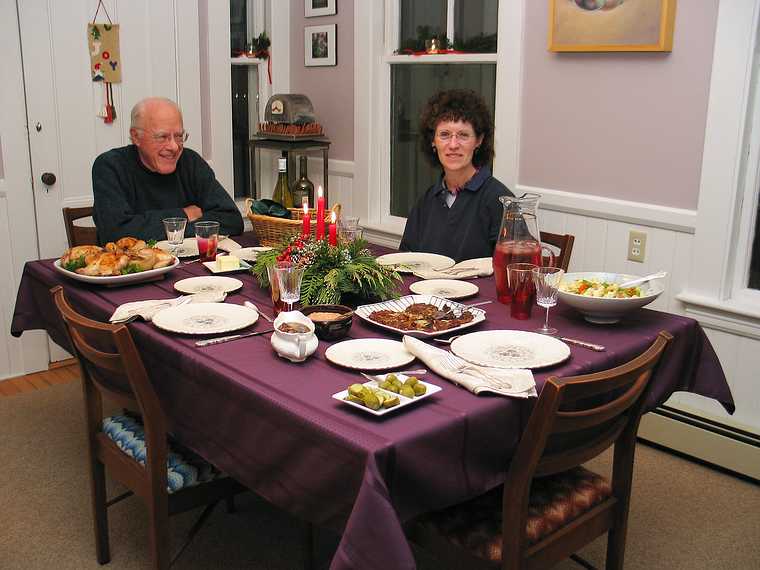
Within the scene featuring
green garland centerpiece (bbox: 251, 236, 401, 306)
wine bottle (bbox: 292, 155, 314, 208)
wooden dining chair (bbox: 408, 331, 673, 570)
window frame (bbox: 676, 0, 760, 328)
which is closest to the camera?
wooden dining chair (bbox: 408, 331, 673, 570)

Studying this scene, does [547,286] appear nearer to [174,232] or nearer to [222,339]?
[222,339]

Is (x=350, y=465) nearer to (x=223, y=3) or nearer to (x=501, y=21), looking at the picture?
(x=501, y=21)

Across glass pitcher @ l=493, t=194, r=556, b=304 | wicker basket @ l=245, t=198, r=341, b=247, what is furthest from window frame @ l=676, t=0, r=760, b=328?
wicker basket @ l=245, t=198, r=341, b=247

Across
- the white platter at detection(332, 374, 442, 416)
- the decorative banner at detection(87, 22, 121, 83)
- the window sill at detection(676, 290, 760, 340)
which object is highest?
the decorative banner at detection(87, 22, 121, 83)

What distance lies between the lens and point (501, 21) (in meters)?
3.32

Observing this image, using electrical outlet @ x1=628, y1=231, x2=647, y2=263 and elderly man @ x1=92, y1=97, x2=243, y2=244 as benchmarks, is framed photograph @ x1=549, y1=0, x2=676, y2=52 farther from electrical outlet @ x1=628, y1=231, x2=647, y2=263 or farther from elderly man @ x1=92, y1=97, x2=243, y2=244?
elderly man @ x1=92, y1=97, x2=243, y2=244

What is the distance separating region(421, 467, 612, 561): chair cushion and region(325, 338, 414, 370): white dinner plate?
346 millimetres

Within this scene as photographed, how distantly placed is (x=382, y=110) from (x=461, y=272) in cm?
175

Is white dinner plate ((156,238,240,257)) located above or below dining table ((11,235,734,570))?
above

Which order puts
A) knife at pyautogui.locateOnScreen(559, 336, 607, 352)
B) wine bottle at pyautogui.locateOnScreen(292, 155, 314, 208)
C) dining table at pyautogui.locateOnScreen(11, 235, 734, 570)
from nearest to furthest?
dining table at pyautogui.locateOnScreen(11, 235, 734, 570) → knife at pyautogui.locateOnScreen(559, 336, 607, 352) → wine bottle at pyautogui.locateOnScreen(292, 155, 314, 208)

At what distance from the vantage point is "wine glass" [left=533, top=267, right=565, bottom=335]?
1958 mm

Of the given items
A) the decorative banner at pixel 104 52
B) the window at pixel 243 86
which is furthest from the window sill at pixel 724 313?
the decorative banner at pixel 104 52

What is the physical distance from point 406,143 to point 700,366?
7.48 feet

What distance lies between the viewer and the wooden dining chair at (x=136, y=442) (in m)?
1.87
